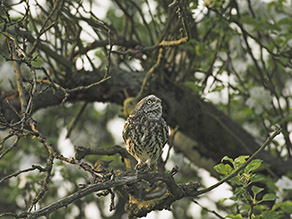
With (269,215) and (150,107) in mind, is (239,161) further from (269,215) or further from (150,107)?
(150,107)

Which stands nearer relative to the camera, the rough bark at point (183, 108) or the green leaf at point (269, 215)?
the green leaf at point (269, 215)

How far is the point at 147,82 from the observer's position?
4.62m

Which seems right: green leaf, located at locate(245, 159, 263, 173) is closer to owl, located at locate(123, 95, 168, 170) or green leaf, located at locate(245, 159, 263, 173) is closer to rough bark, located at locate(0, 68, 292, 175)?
owl, located at locate(123, 95, 168, 170)

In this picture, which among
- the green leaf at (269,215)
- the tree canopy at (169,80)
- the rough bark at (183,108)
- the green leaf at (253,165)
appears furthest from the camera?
the rough bark at (183,108)

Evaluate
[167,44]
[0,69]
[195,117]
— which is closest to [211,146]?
[195,117]

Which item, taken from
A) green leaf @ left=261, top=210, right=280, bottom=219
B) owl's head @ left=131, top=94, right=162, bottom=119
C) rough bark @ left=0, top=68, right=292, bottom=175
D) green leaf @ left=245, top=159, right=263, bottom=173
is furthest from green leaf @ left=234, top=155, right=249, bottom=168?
rough bark @ left=0, top=68, right=292, bottom=175

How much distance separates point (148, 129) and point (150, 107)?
0.14 meters

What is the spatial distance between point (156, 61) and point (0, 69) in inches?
59.1

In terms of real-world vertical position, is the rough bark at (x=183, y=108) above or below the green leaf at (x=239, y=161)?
above

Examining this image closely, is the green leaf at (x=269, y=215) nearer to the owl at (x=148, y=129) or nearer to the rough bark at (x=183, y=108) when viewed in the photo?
the owl at (x=148, y=129)

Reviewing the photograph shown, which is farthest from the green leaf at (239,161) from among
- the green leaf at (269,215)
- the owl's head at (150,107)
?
the owl's head at (150,107)

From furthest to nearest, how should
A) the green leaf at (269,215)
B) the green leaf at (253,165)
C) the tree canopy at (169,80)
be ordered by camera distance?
the tree canopy at (169,80)
the green leaf at (269,215)
the green leaf at (253,165)

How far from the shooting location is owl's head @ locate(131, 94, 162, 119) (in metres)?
3.56

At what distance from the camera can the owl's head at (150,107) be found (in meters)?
3.56
